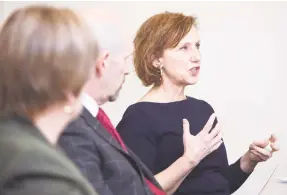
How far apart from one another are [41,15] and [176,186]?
820 millimetres

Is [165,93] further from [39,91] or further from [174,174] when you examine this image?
[39,91]

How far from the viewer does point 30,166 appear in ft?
2.18

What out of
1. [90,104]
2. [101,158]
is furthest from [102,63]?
[101,158]

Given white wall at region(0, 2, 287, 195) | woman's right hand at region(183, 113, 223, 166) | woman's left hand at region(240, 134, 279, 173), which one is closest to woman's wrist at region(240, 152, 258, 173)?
woman's left hand at region(240, 134, 279, 173)

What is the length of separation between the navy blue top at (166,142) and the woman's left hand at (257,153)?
0.10m

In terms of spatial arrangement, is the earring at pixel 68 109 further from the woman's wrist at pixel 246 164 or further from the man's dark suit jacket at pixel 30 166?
the woman's wrist at pixel 246 164

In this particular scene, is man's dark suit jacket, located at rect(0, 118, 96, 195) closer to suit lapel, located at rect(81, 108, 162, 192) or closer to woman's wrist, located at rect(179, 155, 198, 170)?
suit lapel, located at rect(81, 108, 162, 192)

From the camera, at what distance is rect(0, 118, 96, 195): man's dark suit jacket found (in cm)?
66

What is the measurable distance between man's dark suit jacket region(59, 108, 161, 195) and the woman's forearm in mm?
279

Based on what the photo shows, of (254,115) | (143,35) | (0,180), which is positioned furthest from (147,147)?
(0,180)

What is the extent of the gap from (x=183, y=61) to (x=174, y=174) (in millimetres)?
343

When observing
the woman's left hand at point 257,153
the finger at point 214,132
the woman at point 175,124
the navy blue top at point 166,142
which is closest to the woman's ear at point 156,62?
the woman at point 175,124

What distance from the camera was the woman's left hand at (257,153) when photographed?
1.60 meters

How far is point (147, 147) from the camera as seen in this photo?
1.46m
